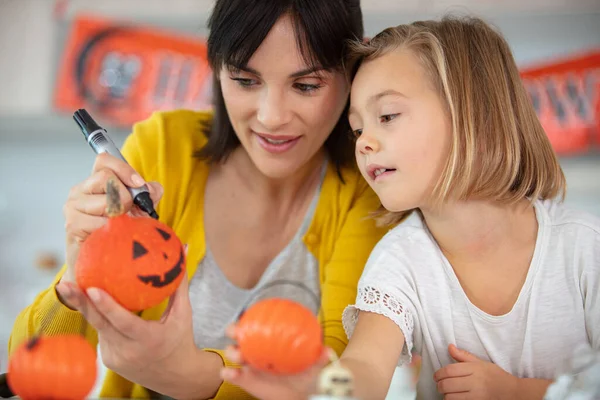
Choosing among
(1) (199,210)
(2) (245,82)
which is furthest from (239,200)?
(2) (245,82)

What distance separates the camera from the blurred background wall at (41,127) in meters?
2.51

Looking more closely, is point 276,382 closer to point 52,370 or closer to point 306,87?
point 52,370

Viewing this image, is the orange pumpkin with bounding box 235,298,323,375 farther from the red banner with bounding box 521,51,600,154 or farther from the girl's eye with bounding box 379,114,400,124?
the red banner with bounding box 521,51,600,154

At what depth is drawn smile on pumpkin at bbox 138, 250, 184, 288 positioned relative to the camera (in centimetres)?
76

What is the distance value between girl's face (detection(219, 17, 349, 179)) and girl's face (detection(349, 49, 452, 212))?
8 centimetres

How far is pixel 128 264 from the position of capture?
75 cm

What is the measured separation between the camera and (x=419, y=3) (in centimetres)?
246

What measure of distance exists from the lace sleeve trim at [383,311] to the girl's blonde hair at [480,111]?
0.20 meters

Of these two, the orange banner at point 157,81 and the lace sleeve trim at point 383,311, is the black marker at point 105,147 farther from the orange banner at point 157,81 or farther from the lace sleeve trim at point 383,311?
the orange banner at point 157,81

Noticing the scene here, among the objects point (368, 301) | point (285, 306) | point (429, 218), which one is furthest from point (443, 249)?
point (285, 306)

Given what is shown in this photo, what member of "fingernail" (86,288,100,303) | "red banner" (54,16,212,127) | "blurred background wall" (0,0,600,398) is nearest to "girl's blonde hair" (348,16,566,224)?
"fingernail" (86,288,100,303)

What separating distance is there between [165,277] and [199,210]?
21.0 inches

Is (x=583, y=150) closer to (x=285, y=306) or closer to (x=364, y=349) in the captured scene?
(x=364, y=349)

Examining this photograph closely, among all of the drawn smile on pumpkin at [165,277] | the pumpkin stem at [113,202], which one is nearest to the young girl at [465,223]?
the drawn smile on pumpkin at [165,277]
